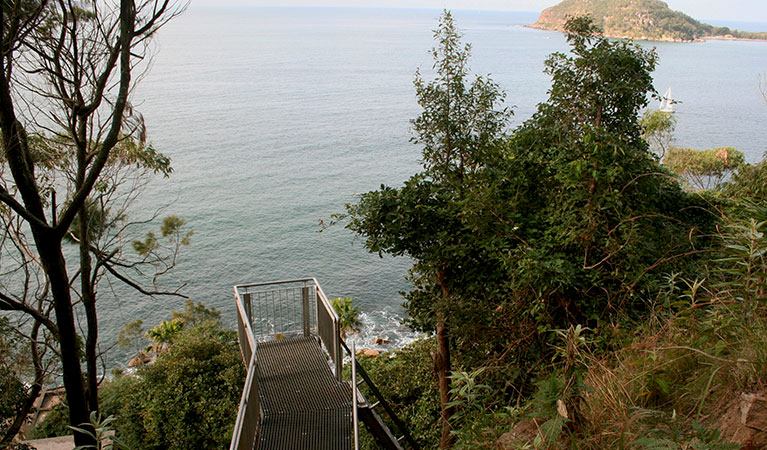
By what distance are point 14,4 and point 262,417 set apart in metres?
7.43

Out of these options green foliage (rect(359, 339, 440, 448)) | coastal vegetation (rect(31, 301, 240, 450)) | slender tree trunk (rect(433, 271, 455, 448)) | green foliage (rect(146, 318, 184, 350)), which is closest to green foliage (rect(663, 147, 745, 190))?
green foliage (rect(359, 339, 440, 448))

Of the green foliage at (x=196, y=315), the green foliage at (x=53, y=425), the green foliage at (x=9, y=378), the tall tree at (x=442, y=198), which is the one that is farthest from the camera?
the green foliage at (x=196, y=315)

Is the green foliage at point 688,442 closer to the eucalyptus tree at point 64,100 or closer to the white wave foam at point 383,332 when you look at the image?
the eucalyptus tree at point 64,100

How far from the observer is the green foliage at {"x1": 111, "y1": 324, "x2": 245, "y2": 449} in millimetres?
13883

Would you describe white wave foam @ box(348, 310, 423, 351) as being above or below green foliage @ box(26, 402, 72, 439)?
below

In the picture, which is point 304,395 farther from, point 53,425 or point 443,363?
point 53,425

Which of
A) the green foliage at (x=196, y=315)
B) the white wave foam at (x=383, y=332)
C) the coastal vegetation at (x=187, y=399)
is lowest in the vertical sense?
the white wave foam at (x=383, y=332)

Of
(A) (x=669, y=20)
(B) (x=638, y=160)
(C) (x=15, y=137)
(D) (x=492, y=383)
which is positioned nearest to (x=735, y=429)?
(D) (x=492, y=383)

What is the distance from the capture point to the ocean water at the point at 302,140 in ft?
126

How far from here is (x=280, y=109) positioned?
81.1m

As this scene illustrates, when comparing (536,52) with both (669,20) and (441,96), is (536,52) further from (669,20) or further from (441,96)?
(441,96)

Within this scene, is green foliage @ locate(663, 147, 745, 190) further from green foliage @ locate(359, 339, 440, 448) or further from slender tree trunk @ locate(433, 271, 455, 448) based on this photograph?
slender tree trunk @ locate(433, 271, 455, 448)

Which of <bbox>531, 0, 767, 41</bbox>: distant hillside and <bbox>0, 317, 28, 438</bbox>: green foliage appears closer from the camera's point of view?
<bbox>0, 317, 28, 438</bbox>: green foliage

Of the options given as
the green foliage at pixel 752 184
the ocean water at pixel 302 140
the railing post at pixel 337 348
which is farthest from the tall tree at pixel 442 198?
the green foliage at pixel 752 184
